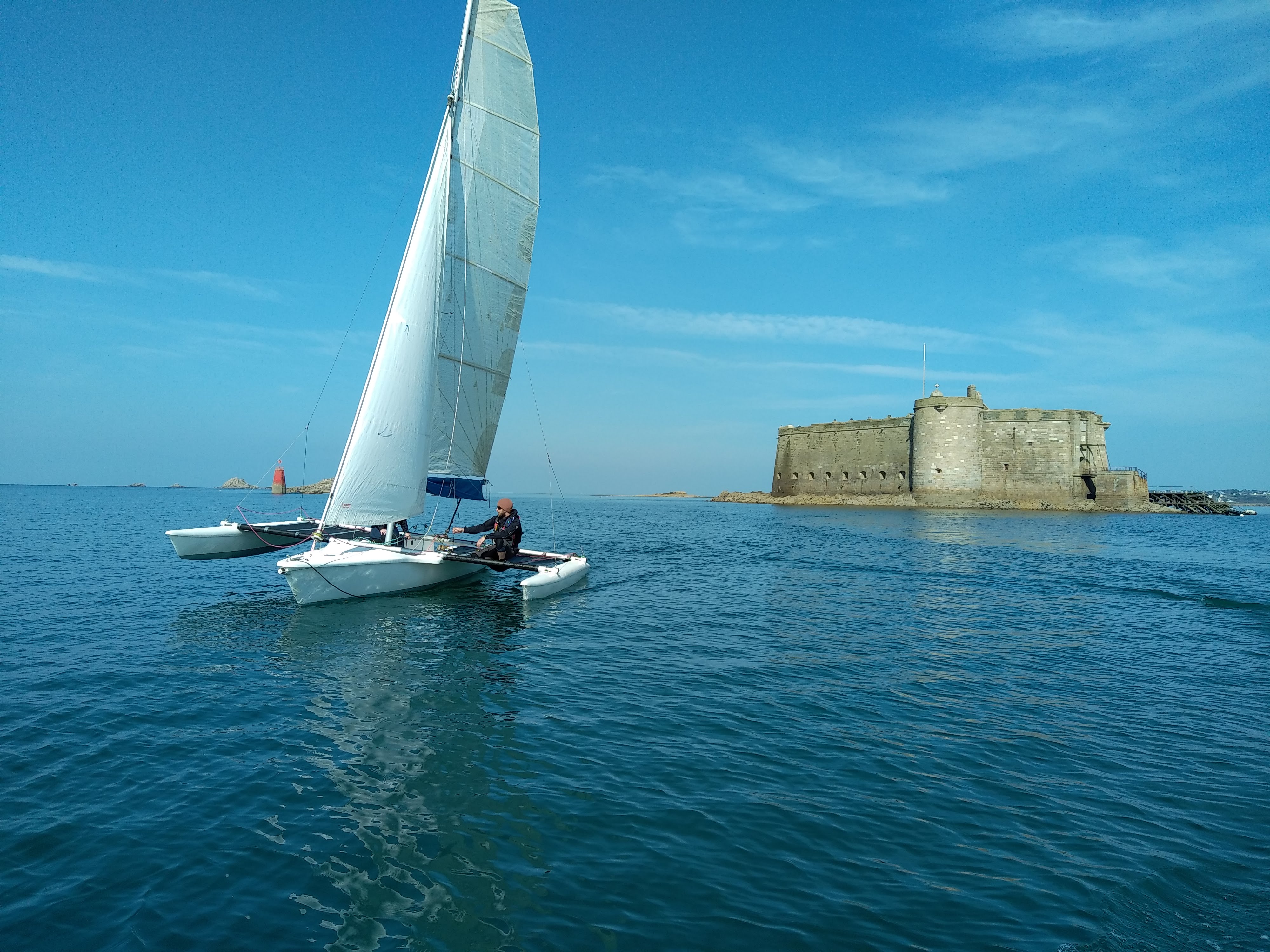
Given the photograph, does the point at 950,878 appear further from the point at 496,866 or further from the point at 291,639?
the point at 291,639

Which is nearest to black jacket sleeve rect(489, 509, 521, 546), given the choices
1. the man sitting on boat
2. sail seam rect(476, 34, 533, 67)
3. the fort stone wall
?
the man sitting on boat

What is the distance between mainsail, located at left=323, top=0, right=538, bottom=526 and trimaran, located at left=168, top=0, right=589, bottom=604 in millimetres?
36

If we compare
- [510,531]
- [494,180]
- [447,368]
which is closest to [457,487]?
[510,531]

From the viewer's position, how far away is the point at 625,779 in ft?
23.5

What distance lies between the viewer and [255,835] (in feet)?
19.3

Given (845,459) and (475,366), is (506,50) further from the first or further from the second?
(845,459)

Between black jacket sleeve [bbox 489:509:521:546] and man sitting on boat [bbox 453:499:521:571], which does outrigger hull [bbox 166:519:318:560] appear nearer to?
man sitting on boat [bbox 453:499:521:571]

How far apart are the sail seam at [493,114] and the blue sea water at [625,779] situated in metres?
14.0

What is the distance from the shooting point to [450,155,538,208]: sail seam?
18.1m

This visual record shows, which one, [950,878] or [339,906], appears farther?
[950,878]

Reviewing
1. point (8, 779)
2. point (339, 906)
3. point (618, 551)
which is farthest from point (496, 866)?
point (618, 551)

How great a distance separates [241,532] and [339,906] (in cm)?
1637

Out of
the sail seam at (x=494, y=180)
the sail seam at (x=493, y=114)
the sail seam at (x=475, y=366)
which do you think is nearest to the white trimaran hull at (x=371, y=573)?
the sail seam at (x=475, y=366)

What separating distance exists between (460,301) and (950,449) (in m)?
63.7
